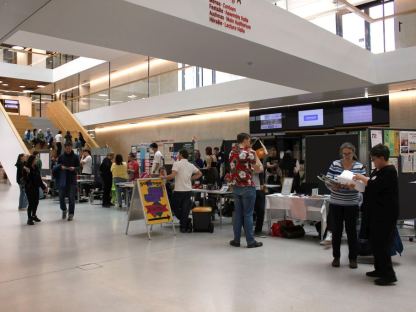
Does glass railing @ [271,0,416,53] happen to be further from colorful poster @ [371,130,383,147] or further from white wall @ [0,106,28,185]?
white wall @ [0,106,28,185]

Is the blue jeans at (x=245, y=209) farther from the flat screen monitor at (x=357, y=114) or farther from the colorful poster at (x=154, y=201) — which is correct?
the flat screen monitor at (x=357, y=114)

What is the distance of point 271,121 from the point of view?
13047 millimetres

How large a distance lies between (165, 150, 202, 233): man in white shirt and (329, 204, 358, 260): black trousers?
315 cm

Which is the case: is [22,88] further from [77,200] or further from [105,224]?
[105,224]

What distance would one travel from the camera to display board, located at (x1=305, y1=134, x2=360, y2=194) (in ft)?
24.9

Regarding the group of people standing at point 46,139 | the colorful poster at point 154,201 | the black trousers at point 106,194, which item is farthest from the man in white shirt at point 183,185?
the group of people standing at point 46,139

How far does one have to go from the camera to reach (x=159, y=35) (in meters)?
5.95

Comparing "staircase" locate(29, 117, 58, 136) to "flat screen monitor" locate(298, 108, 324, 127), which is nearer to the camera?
"flat screen monitor" locate(298, 108, 324, 127)

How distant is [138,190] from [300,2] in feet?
16.8

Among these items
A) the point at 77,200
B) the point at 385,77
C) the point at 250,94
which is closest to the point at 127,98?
the point at 77,200

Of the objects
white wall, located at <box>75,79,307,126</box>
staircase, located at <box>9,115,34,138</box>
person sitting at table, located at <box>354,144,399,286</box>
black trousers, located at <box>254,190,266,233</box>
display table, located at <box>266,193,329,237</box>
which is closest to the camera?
person sitting at table, located at <box>354,144,399,286</box>

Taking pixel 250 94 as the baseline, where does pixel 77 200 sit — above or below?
below

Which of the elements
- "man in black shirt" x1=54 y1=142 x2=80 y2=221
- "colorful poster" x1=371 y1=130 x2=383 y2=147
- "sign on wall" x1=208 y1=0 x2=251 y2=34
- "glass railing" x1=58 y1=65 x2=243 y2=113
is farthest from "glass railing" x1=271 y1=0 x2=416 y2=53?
"man in black shirt" x1=54 y1=142 x2=80 y2=221

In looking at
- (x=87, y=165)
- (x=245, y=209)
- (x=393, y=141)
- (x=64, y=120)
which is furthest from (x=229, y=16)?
(x=64, y=120)
